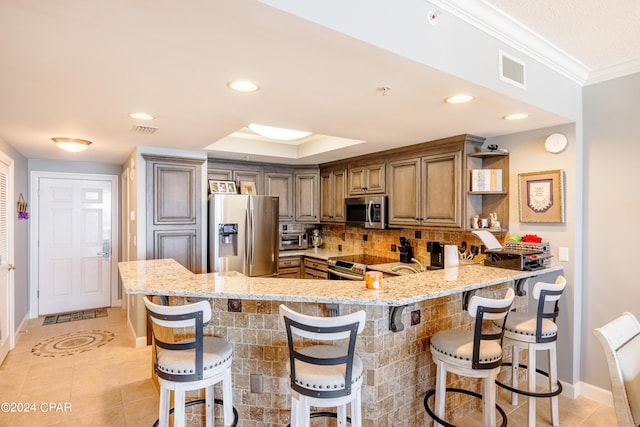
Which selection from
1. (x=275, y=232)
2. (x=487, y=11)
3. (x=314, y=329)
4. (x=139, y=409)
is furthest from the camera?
(x=275, y=232)

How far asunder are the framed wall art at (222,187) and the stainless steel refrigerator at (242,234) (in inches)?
8.4

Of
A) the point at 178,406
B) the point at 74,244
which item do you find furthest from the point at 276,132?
the point at 74,244

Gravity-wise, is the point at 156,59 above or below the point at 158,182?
above

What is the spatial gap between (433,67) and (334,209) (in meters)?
3.39

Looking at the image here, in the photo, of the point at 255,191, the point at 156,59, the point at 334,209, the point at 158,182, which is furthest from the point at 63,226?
the point at 156,59

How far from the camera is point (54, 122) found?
2.77 metres

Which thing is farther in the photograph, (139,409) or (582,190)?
(582,190)

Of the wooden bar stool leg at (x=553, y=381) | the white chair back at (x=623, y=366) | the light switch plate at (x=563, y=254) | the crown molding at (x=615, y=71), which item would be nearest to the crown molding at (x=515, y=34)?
the crown molding at (x=615, y=71)

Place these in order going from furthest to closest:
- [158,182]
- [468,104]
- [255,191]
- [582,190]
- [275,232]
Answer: [255,191]
[275,232]
[158,182]
[582,190]
[468,104]

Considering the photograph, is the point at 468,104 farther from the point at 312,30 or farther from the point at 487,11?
the point at 312,30

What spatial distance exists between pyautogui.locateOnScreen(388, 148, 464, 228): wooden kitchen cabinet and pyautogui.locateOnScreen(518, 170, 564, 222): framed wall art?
527 millimetres

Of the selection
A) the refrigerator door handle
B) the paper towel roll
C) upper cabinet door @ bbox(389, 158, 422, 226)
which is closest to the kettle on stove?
the refrigerator door handle

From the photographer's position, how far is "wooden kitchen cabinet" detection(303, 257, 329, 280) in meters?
4.58

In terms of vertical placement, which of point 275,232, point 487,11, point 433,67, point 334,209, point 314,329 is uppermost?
point 487,11
